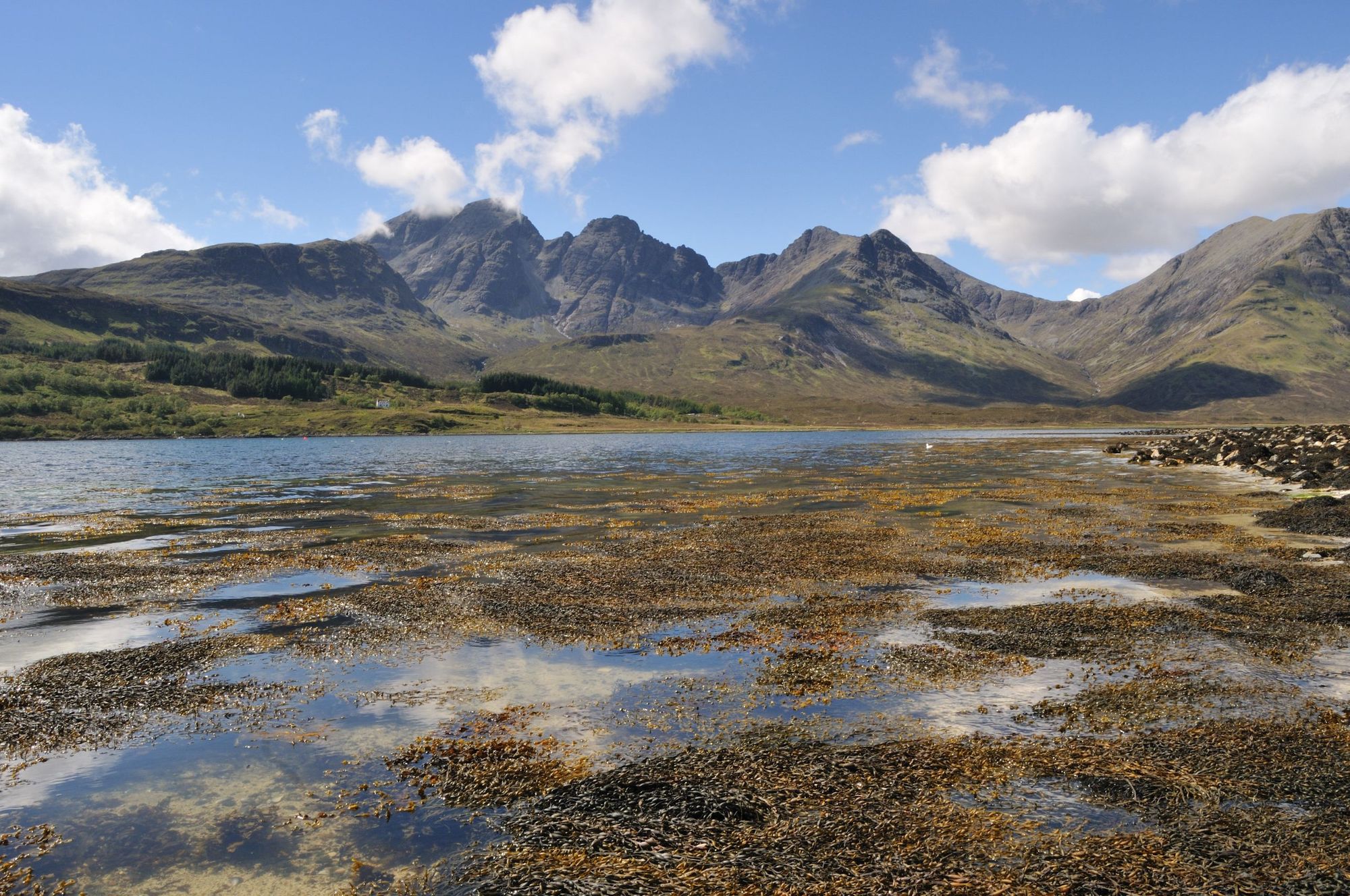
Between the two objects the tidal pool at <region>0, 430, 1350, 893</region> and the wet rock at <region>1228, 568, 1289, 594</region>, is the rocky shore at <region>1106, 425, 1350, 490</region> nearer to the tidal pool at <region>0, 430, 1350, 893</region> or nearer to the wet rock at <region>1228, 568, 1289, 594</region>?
the tidal pool at <region>0, 430, 1350, 893</region>

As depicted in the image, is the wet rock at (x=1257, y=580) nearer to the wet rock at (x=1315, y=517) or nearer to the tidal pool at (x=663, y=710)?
the tidal pool at (x=663, y=710)

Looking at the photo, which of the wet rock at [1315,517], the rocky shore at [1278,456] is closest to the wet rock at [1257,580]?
the wet rock at [1315,517]

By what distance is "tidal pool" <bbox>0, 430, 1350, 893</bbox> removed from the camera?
32.1 feet

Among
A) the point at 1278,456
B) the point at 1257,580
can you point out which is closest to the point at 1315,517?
the point at 1257,580

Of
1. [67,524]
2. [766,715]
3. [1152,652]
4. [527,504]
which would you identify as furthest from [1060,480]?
[67,524]

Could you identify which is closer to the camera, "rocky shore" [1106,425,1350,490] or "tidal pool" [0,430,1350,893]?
"tidal pool" [0,430,1350,893]

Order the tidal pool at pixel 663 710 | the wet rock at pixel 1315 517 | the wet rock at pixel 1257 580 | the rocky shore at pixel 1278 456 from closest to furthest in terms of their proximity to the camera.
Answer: the tidal pool at pixel 663 710 < the wet rock at pixel 1257 580 < the wet rock at pixel 1315 517 < the rocky shore at pixel 1278 456

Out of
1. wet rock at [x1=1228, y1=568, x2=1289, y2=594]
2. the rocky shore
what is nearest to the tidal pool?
wet rock at [x1=1228, y1=568, x2=1289, y2=594]

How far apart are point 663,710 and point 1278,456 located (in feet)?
288

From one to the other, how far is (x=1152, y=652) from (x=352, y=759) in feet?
60.5

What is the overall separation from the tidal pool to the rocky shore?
100 ft

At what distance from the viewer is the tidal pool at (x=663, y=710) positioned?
978 centimetres

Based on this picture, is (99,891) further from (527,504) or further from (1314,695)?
(527,504)

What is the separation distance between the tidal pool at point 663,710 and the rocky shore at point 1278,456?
30.5 meters
